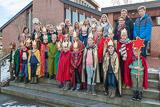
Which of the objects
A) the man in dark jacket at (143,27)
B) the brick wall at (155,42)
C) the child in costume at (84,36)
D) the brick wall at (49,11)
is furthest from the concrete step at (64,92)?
the brick wall at (49,11)

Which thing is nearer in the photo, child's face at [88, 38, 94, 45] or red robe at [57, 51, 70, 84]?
child's face at [88, 38, 94, 45]

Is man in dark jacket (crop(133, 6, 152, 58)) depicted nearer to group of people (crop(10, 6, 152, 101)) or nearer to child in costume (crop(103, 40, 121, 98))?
group of people (crop(10, 6, 152, 101))

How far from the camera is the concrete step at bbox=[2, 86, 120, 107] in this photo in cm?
425

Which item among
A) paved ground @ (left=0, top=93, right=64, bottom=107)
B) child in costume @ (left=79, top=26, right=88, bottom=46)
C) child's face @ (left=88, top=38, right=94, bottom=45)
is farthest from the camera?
child in costume @ (left=79, top=26, right=88, bottom=46)

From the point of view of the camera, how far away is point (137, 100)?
385 cm

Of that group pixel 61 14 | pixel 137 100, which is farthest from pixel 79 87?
pixel 61 14

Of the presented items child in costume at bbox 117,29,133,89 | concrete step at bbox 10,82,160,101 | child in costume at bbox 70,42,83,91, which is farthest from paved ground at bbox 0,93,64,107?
child in costume at bbox 117,29,133,89

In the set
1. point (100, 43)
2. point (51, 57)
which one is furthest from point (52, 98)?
point (100, 43)

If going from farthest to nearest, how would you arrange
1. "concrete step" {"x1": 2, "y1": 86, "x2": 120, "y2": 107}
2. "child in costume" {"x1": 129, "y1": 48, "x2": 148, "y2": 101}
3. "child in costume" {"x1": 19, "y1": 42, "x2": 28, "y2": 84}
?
"child in costume" {"x1": 19, "y1": 42, "x2": 28, "y2": 84} → "concrete step" {"x1": 2, "y1": 86, "x2": 120, "y2": 107} → "child in costume" {"x1": 129, "y1": 48, "x2": 148, "y2": 101}

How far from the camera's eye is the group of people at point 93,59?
163 inches

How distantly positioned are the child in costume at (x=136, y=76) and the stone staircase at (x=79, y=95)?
23cm

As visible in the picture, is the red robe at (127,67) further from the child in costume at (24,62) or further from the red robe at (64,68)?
the child in costume at (24,62)

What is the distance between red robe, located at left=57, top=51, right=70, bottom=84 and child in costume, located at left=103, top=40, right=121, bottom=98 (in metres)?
1.46

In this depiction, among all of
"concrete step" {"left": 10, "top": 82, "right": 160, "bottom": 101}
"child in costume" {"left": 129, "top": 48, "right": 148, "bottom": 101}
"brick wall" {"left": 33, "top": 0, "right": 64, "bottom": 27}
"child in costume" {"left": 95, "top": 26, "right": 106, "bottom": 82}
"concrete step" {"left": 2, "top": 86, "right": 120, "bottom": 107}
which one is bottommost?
"concrete step" {"left": 2, "top": 86, "right": 120, "bottom": 107}
